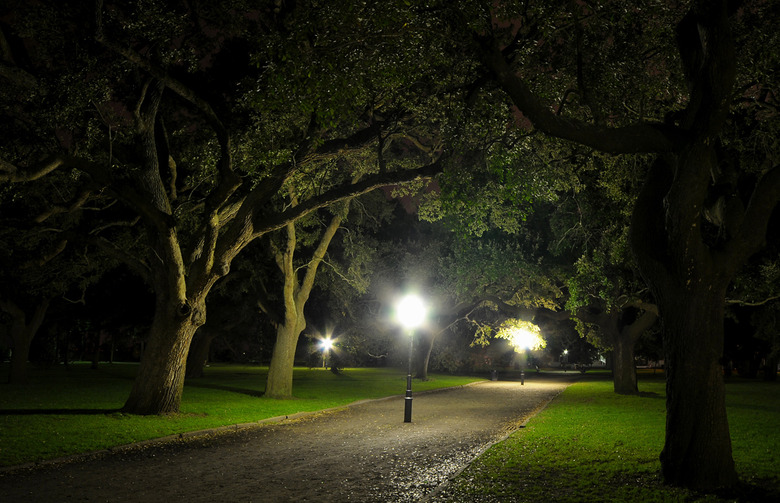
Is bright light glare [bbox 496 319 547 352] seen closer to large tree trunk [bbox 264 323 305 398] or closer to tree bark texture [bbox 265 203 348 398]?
tree bark texture [bbox 265 203 348 398]

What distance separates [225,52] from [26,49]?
4901mm

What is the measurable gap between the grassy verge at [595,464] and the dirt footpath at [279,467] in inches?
26.1

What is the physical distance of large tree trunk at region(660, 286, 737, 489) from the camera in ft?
23.9

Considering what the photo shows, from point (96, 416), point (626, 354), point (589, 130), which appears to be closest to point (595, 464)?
point (589, 130)

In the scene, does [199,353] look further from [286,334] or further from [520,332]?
[520,332]

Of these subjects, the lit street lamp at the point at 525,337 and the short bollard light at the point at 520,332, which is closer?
the short bollard light at the point at 520,332

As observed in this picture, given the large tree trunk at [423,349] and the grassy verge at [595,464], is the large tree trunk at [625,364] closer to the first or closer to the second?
the grassy verge at [595,464]

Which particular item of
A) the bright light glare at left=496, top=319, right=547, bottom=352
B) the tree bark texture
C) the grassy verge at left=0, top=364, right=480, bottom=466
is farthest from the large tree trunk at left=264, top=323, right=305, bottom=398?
the bright light glare at left=496, top=319, right=547, bottom=352

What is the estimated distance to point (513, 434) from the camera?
485 inches

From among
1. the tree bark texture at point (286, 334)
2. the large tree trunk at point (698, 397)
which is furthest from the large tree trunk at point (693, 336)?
the tree bark texture at point (286, 334)

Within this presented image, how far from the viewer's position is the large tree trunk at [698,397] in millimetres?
7270

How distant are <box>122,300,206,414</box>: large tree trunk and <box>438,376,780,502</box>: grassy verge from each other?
8557mm

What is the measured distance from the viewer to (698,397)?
7.38 meters

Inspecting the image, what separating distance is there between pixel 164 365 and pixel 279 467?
7041 mm
